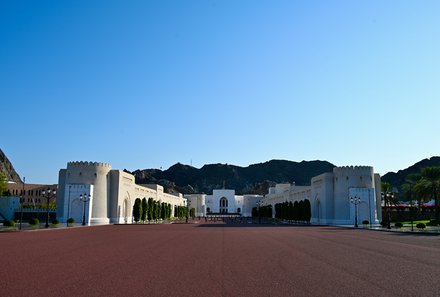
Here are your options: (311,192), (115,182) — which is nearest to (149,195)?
(115,182)

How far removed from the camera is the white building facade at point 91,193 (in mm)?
50625

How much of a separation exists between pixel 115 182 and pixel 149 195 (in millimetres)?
19010

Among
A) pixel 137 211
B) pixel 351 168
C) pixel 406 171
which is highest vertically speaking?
pixel 406 171

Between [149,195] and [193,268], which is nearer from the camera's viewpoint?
[193,268]

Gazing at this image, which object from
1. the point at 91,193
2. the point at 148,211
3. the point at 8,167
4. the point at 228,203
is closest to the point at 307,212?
the point at 148,211

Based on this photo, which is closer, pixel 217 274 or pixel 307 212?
pixel 217 274

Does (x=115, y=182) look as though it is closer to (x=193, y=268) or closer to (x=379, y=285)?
(x=193, y=268)

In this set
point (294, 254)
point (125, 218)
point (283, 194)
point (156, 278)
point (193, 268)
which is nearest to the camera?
point (156, 278)

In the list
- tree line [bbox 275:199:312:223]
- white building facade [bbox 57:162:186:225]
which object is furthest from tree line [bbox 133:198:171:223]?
tree line [bbox 275:199:312:223]

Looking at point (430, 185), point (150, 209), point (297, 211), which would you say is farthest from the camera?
point (150, 209)

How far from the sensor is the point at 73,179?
51.4 meters

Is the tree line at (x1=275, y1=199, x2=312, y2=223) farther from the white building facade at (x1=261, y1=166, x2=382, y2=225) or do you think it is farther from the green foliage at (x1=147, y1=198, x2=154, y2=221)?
the green foliage at (x1=147, y1=198, x2=154, y2=221)

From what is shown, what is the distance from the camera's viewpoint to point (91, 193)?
50938 millimetres

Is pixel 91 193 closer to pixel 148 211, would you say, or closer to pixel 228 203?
pixel 148 211
